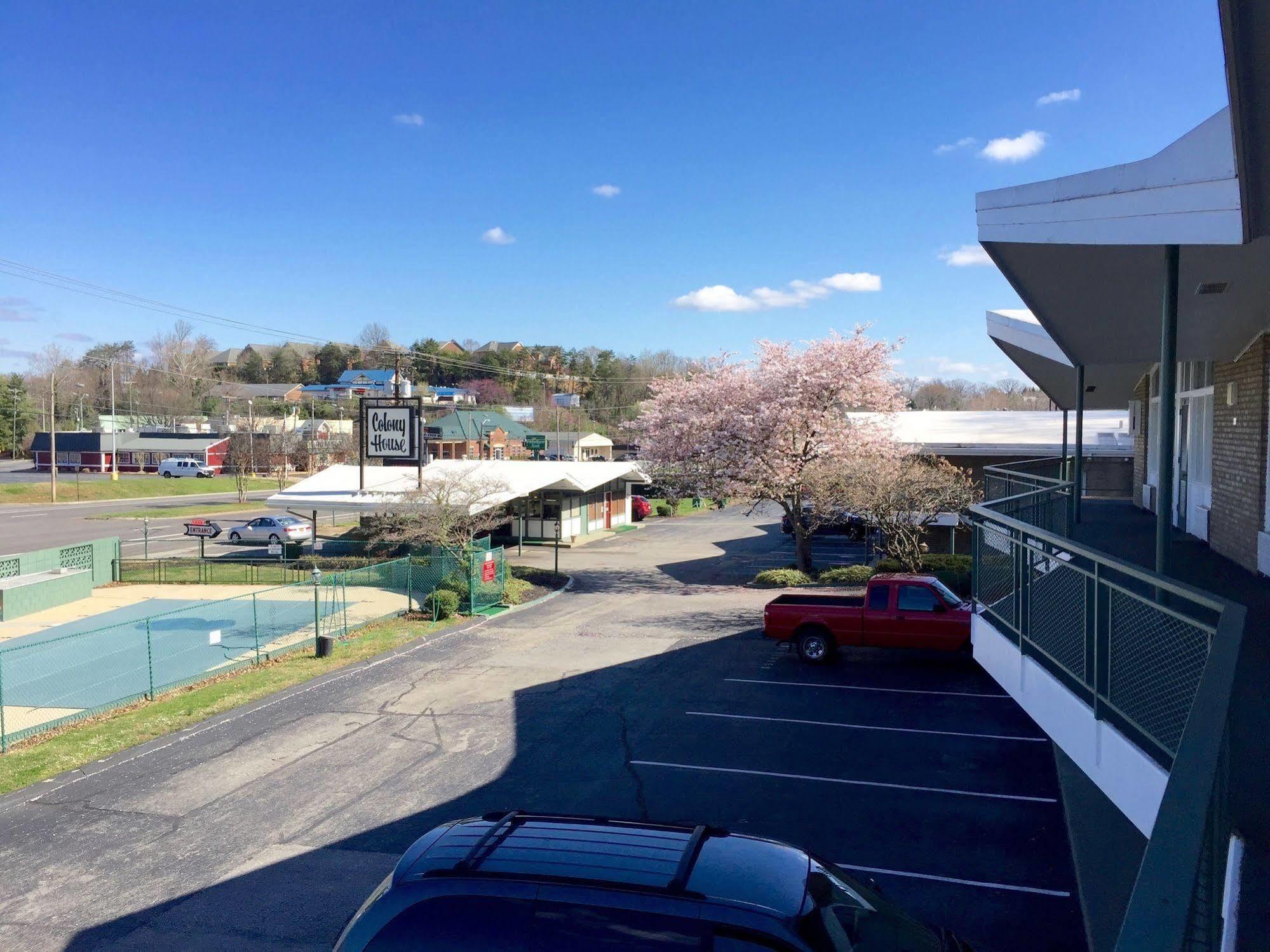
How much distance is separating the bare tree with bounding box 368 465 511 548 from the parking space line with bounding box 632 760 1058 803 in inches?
592

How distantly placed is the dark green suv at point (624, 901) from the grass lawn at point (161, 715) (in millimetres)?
10520

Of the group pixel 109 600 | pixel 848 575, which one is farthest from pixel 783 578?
pixel 109 600

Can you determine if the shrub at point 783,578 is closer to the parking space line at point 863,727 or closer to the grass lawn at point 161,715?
the grass lawn at point 161,715

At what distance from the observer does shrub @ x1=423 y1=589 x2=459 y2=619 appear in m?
24.2

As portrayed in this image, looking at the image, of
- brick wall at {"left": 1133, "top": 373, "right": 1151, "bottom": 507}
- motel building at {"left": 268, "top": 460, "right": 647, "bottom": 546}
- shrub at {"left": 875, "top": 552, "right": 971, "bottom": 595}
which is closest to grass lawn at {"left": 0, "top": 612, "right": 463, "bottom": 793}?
motel building at {"left": 268, "top": 460, "right": 647, "bottom": 546}

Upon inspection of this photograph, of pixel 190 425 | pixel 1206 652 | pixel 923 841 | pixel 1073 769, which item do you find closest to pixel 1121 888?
pixel 923 841

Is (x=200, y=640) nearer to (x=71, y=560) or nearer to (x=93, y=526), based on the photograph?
(x=71, y=560)

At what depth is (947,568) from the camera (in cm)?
2670

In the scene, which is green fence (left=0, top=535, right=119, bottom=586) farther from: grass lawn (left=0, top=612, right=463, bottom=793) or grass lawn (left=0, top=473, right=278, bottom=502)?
grass lawn (left=0, top=473, right=278, bottom=502)

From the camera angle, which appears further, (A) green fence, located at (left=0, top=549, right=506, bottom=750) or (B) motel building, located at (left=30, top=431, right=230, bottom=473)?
(B) motel building, located at (left=30, top=431, right=230, bottom=473)

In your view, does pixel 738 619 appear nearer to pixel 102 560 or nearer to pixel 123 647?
pixel 123 647

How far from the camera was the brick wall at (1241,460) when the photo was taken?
10547 mm

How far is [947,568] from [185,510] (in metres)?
46.9

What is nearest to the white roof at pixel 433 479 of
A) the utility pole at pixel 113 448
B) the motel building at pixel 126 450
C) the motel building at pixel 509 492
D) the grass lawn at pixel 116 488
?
the motel building at pixel 509 492
